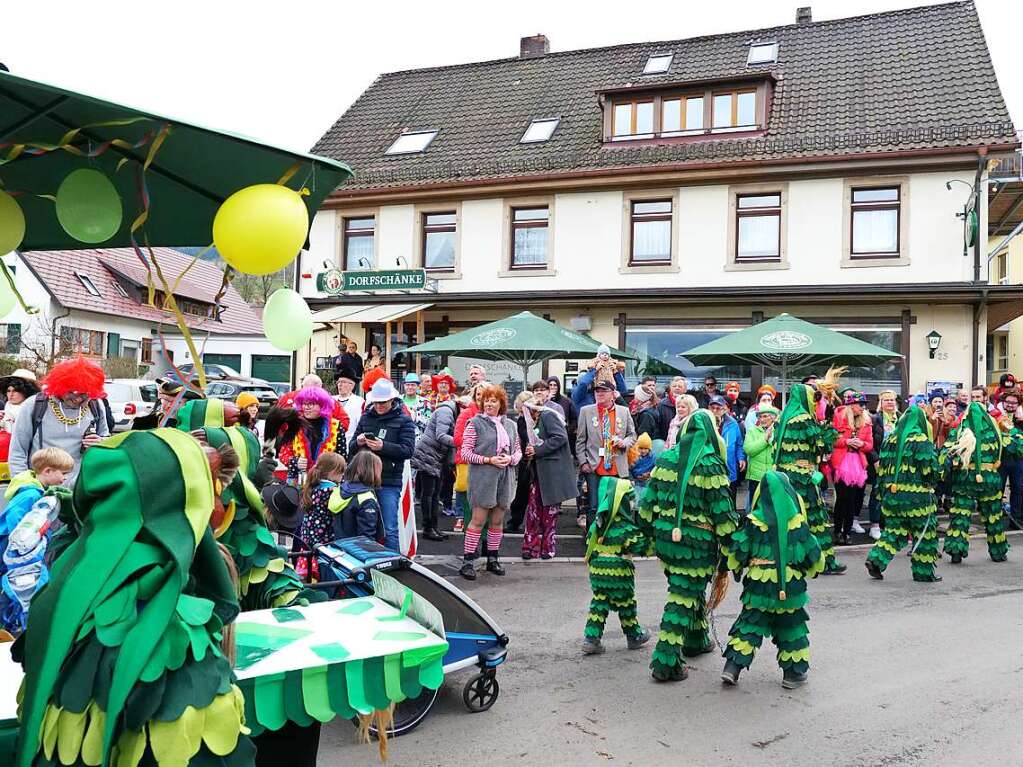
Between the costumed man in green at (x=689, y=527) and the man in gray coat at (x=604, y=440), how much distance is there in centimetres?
363

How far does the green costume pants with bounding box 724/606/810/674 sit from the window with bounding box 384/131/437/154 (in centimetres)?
1758

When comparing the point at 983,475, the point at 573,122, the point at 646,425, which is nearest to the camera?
the point at 983,475

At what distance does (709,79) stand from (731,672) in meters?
15.3

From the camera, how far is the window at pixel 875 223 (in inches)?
635

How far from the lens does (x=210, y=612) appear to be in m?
2.05

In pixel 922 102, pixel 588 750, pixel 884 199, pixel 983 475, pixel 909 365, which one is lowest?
pixel 588 750

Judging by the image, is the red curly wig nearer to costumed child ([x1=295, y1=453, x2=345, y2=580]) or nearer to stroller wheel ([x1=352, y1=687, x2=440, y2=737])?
costumed child ([x1=295, y1=453, x2=345, y2=580])

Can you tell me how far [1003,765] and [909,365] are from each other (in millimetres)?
13088

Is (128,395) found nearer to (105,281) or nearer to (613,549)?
(613,549)

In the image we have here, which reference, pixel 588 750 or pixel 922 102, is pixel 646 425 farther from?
pixel 922 102

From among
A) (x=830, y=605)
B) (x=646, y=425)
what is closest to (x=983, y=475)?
(x=830, y=605)

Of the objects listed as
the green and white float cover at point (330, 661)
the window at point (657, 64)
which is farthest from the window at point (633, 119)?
the green and white float cover at point (330, 661)

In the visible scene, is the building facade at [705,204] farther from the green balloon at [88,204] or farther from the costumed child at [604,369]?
the green balloon at [88,204]

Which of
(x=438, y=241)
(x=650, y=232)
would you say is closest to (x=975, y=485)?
(x=650, y=232)
